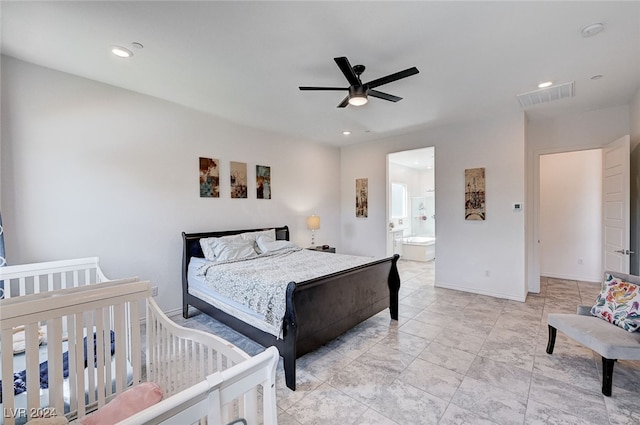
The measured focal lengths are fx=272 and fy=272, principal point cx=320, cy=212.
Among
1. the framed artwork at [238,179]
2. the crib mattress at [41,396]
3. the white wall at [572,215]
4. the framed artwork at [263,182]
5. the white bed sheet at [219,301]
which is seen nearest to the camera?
the crib mattress at [41,396]

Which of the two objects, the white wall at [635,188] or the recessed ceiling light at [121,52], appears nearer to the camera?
the recessed ceiling light at [121,52]

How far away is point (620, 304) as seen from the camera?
2273 mm

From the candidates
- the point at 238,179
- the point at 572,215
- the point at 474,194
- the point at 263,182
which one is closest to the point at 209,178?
the point at 238,179

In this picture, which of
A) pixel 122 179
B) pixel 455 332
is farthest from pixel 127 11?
pixel 455 332

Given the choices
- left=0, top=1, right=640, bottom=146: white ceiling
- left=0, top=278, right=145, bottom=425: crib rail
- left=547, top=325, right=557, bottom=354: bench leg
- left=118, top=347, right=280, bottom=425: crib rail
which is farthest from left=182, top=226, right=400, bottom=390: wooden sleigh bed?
left=0, top=1, right=640, bottom=146: white ceiling

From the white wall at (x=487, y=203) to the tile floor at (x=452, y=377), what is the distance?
865mm

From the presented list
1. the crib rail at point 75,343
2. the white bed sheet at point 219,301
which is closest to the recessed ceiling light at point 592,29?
the white bed sheet at point 219,301

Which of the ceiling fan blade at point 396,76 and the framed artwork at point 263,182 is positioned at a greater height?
the ceiling fan blade at point 396,76

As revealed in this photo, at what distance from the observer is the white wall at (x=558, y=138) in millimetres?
3879

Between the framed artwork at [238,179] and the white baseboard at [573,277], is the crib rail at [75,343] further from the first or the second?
the white baseboard at [573,277]

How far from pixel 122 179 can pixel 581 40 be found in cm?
477

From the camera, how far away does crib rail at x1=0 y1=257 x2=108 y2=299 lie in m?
2.37

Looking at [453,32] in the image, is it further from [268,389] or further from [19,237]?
[19,237]

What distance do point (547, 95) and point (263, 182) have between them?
419 cm
